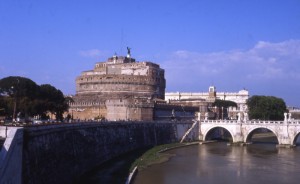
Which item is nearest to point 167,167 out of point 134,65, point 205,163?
point 205,163

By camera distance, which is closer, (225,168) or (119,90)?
(225,168)

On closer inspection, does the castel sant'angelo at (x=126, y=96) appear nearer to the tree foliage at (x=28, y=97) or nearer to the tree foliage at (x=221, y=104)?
the tree foliage at (x=221, y=104)

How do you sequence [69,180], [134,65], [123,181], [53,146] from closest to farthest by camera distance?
1. [53,146]
2. [69,180]
3. [123,181]
4. [134,65]

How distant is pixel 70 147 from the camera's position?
30.7 m

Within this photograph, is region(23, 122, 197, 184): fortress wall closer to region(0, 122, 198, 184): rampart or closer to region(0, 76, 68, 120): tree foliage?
region(0, 122, 198, 184): rampart

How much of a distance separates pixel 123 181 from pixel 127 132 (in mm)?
18898

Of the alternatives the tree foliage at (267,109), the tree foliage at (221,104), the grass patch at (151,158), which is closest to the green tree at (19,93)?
the grass patch at (151,158)

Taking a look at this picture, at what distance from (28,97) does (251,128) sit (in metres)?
34.2

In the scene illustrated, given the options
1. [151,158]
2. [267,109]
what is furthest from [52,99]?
[267,109]

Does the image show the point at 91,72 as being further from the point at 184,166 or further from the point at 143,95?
the point at 184,166

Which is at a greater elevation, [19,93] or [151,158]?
[19,93]

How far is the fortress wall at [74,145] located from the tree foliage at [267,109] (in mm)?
33762

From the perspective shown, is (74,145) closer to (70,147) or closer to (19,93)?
(70,147)

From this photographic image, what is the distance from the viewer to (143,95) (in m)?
81.6
